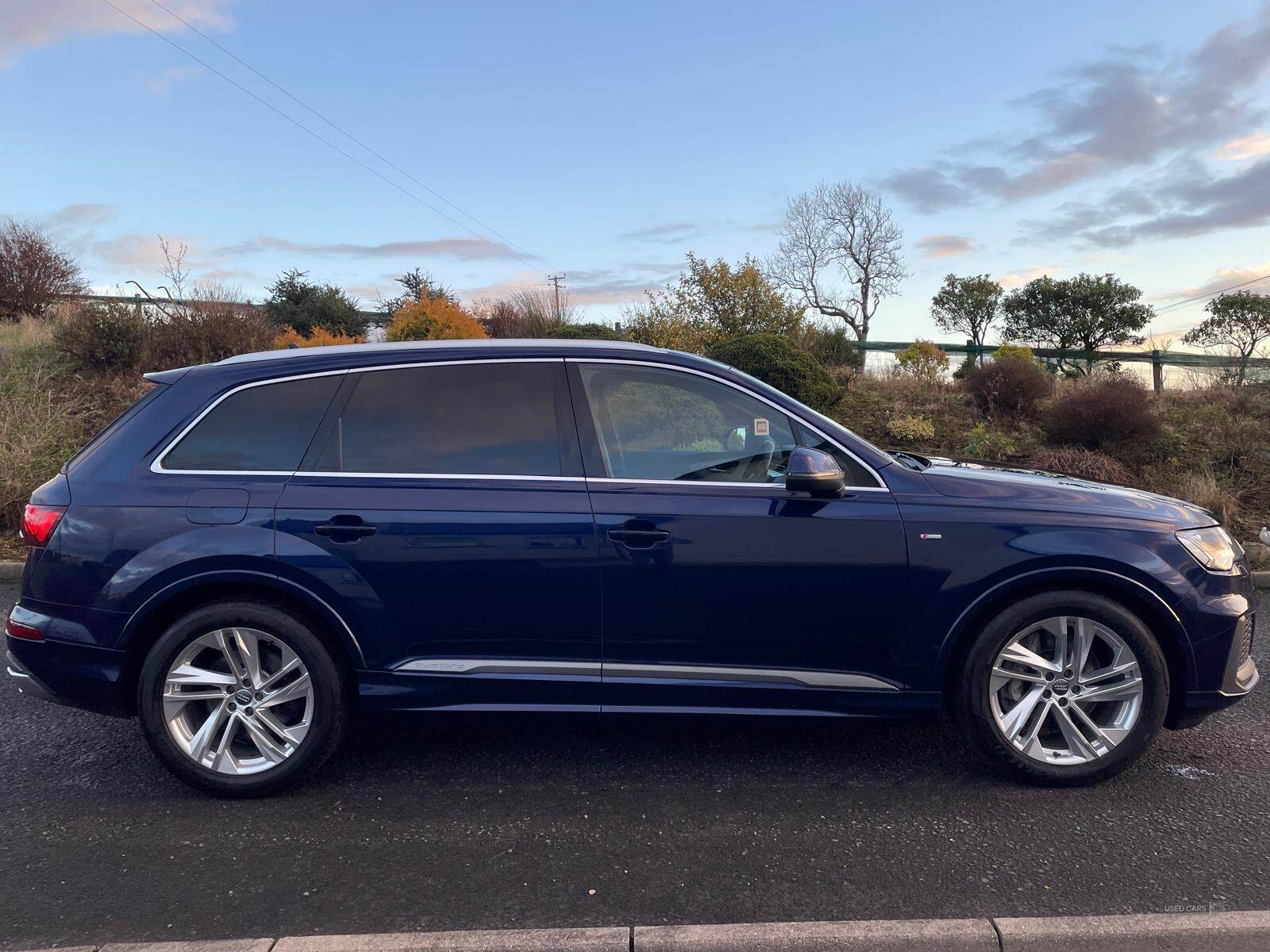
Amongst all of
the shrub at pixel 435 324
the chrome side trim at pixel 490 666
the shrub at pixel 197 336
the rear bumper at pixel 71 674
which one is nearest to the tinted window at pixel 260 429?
the rear bumper at pixel 71 674

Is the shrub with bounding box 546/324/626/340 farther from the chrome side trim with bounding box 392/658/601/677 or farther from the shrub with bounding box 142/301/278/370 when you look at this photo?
the chrome side trim with bounding box 392/658/601/677

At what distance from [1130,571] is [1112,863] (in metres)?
1.11

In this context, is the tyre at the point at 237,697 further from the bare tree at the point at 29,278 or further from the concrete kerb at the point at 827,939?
the bare tree at the point at 29,278

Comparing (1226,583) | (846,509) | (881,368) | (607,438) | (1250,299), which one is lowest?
(1226,583)

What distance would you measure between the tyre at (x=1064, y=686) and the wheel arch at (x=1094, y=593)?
46 millimetres

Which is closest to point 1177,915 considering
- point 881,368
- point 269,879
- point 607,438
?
point 607,438

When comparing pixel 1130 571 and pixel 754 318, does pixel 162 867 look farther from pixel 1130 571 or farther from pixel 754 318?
pixel 754 318

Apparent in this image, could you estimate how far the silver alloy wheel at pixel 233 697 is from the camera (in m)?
3.46

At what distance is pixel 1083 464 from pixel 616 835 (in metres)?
8.54

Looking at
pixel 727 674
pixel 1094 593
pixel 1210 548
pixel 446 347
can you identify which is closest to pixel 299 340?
pixel 446 347

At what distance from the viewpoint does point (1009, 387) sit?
12.1m

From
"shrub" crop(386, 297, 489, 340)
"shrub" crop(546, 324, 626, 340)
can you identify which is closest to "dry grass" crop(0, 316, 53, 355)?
"shrub" crop(386, 297, 489, 340)

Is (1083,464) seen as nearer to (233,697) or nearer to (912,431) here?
(912,431)

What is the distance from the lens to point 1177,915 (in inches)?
101
